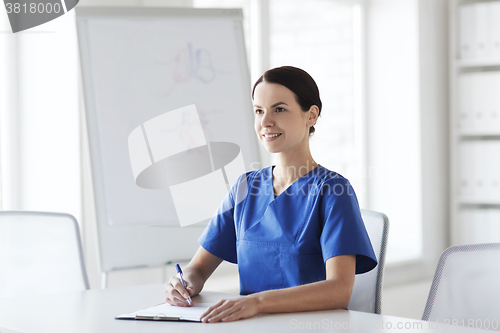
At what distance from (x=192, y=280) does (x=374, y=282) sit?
1.69ft

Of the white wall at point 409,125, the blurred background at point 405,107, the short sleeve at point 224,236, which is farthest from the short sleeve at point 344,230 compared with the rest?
the white wall at point 409,125

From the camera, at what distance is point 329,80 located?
3576 millimetres

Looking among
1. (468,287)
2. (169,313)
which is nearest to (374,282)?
(468,287)

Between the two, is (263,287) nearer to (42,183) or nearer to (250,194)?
(250,194)

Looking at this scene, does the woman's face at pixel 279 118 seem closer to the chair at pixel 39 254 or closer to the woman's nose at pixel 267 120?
the woman's nose at pixel 267 120

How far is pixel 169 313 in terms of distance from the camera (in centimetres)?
120

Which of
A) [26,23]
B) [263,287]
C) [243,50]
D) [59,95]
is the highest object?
[26,23]

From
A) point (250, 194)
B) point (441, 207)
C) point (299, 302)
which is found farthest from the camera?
point (441, 207)

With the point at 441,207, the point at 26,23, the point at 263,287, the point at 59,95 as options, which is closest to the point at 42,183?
the point at 59,95

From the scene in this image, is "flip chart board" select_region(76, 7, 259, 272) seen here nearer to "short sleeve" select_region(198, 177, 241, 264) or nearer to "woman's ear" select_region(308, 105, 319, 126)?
"short sleeve" select_region(198, 177, 241, 264)

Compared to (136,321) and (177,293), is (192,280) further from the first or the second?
(136,321)

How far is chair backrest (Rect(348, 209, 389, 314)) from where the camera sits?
60.1 inches

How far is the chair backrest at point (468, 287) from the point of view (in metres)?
1.29

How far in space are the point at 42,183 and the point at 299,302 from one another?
4.78ft
